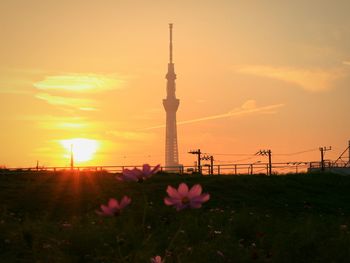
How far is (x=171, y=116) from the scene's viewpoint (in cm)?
15700

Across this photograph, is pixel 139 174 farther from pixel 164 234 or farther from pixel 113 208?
pixel 164 234

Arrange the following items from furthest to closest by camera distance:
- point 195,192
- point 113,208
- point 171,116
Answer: point 171,116, point 113,208, point 195,192

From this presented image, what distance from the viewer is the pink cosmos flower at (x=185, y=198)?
2.33m

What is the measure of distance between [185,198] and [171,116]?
155 m

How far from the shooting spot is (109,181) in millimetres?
26922

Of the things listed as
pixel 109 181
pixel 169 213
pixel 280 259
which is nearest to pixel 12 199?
pixel 109 181

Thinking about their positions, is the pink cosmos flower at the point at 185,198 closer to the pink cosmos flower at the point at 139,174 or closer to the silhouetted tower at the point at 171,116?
the pink cosmos flower at the point at 139,174

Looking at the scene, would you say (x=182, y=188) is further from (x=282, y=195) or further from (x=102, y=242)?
(x=282, y=195)

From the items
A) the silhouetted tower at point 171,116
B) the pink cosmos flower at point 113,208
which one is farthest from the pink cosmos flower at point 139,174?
the silhouetted tower at point 171,116

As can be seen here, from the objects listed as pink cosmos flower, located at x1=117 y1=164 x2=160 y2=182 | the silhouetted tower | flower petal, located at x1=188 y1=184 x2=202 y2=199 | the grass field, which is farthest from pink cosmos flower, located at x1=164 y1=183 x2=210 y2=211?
the silhouetted tower

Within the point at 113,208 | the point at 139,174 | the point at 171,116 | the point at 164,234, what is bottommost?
the point at 164,234

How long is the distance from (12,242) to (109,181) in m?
18.0

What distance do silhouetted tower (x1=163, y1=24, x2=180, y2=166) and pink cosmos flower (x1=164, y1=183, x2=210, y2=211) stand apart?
143 m

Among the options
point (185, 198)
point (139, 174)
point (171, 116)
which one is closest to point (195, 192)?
point (185, 198)
